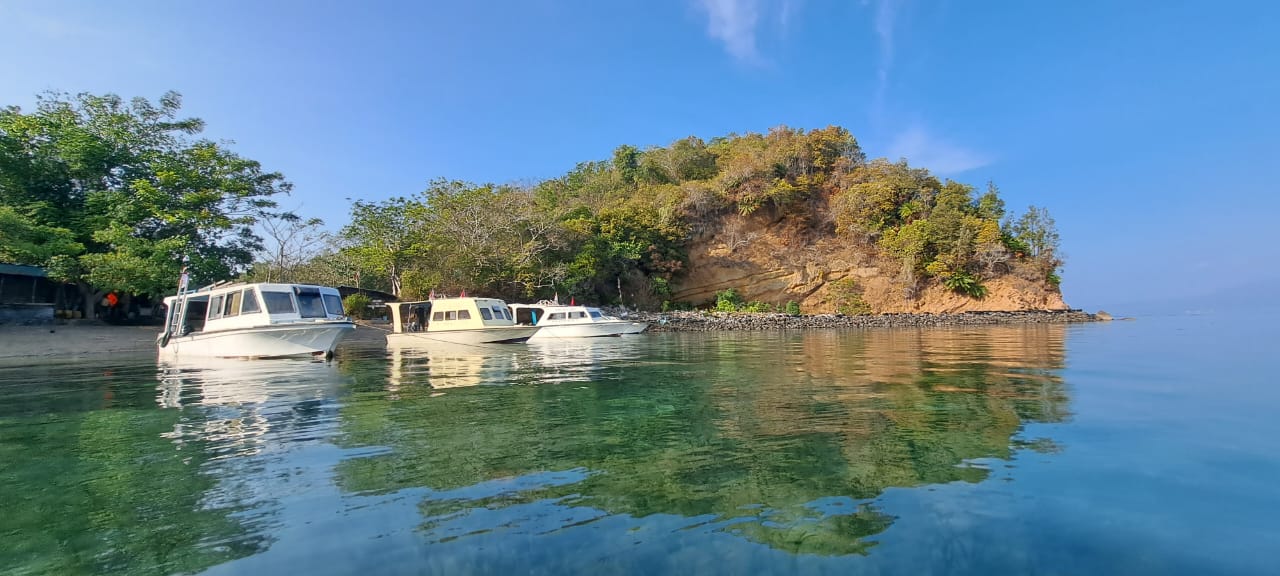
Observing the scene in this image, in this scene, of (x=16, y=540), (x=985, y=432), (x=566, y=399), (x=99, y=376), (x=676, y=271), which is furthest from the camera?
(x=676, y=271)

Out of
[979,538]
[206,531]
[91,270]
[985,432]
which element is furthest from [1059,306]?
[91,270]

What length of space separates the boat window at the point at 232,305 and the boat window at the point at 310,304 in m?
1.65

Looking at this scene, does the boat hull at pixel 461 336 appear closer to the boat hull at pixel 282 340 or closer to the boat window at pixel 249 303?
the boat hull at pixel 282 340

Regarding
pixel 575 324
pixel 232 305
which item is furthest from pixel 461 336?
pixel 232 305

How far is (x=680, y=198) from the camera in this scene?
41.4m

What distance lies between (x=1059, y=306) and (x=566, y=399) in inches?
1526

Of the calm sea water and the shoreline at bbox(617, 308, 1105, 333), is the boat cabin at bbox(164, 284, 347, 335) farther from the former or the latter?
the shoreline at bbox(617, 308, 1105, 333)

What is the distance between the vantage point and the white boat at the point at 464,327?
2128 centimetres

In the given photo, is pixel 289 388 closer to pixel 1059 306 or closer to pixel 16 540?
pixel 16 540

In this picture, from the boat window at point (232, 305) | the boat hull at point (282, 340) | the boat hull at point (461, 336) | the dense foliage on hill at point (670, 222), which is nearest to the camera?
the boat hull at point (282, 340)

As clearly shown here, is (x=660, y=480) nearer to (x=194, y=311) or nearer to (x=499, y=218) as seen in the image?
(x=194, y=311)

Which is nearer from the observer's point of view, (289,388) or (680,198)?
(289,388)

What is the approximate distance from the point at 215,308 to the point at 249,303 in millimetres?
2040

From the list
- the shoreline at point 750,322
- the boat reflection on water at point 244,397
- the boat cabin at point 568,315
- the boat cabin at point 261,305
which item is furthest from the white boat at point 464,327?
the boat reflection on water at point 244,397
